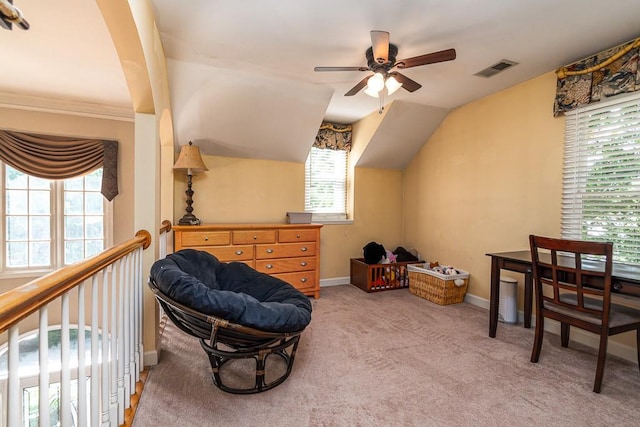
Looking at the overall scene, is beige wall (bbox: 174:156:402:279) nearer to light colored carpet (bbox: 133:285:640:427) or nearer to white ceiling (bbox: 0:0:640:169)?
white ceiling (bbox: 0:0:640:169)

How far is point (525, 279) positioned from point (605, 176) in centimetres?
107

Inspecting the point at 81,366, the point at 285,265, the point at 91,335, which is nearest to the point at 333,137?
the point at 285,265

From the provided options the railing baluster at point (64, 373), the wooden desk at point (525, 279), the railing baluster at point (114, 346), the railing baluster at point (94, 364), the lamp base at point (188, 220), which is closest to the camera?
the railing baluster at point (64, 373)

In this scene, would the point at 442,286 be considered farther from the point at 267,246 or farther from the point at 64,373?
the point at 64,373

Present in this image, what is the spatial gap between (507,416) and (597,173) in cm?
209

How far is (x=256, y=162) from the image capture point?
389 cm

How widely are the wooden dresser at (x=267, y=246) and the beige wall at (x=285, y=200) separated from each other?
1.55 ft

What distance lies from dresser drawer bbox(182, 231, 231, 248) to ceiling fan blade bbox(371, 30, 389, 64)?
2251mm

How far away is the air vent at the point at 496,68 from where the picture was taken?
2611mm

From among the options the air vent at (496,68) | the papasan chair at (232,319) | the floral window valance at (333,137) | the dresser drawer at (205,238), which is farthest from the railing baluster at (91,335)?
the air vent at (496,68)

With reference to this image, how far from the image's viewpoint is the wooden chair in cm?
183

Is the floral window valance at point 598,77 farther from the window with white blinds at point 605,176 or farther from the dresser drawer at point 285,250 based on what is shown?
the dresser drawer at point 285,250

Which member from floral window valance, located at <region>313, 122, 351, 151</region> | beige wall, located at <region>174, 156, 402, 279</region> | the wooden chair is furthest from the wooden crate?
the wooden chair

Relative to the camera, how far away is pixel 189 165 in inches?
125
